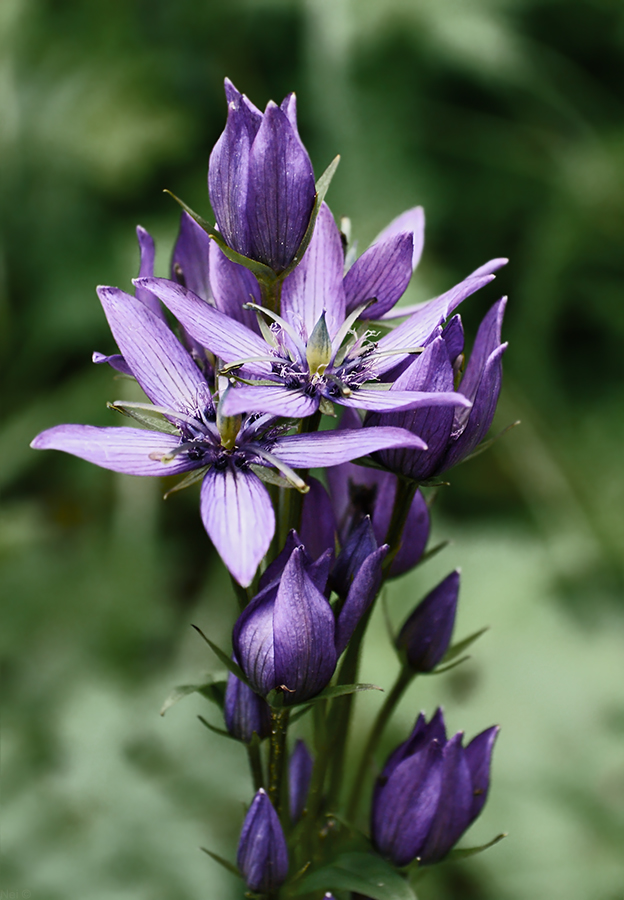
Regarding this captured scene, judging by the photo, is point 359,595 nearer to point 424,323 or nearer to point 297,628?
point 297,628

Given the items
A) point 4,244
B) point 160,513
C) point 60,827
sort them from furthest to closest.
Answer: point 4,244
point 160,513
point 60,827

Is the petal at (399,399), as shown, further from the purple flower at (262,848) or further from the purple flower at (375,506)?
the purple flower at (262,848)

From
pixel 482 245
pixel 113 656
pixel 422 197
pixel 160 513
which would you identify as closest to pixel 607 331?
pixel 482 245

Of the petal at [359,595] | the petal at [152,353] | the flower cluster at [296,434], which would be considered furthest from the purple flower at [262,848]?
the petal at [152,353]

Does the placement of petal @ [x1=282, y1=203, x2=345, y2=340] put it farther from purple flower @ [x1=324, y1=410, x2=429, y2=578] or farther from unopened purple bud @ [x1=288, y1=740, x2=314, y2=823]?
unopened purple bud @ [x1=288, y1=740, x2=314, y2=823]

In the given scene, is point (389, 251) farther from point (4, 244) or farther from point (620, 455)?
point (4, 244)

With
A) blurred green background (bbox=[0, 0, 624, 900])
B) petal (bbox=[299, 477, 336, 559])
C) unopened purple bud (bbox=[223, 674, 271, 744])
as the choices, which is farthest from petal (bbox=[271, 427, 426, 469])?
blurred green background (bbox=[0, 0, 624, 900])
